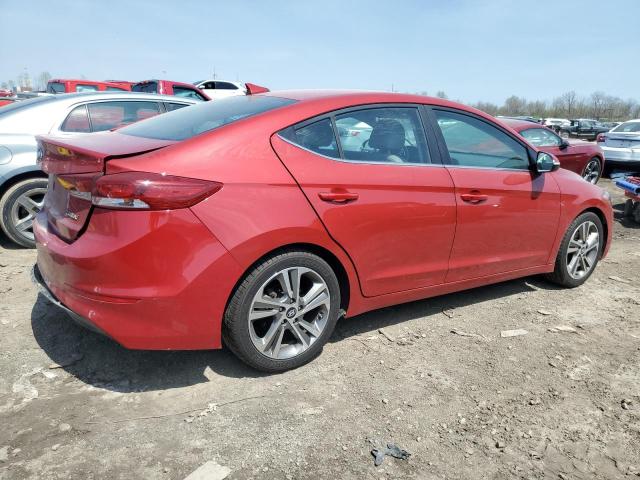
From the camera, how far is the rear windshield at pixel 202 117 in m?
2.95

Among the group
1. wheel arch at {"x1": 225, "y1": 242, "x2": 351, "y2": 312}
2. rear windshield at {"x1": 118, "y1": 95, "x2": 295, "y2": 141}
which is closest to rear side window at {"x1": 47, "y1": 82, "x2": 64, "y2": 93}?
rear windshield at {"x1": 118, "y1": 95, "x2": 295, "y2": 141}

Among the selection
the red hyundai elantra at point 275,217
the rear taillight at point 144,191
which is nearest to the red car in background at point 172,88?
the red hyundai elantra at point 275,217

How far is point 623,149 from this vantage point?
474 inches

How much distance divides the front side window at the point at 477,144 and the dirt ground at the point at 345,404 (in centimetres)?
121

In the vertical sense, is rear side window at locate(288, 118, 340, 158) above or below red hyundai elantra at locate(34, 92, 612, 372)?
above

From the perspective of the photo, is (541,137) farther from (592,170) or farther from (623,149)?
(623,149)

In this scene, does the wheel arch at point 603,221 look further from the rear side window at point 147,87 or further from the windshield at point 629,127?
the rear side window at point 147,87

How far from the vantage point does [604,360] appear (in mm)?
3420

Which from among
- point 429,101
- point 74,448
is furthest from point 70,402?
point 429,101

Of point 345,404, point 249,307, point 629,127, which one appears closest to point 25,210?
point 249,307

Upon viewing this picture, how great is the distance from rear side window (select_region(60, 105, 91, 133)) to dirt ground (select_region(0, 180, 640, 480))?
7.10 feet

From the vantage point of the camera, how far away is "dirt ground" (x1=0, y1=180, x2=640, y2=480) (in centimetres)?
235

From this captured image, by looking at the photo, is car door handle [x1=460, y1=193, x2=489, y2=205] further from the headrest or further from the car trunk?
the car trunk

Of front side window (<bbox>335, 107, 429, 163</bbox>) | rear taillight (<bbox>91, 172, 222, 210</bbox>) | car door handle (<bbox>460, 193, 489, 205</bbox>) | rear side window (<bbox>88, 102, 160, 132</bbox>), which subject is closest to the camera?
rear taillight (<bbox>91, 172, 222, 210</bbox>)
